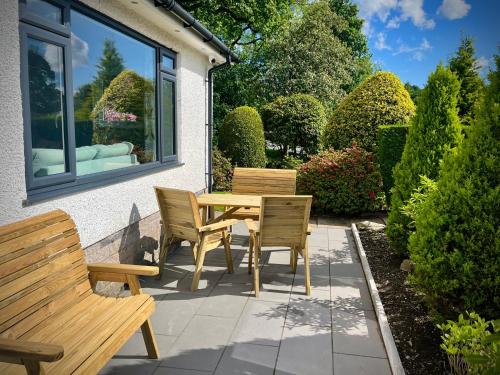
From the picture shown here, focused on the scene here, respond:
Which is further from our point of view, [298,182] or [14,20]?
[298,182]

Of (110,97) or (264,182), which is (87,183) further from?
(264,182)

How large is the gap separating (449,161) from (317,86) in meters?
15.2

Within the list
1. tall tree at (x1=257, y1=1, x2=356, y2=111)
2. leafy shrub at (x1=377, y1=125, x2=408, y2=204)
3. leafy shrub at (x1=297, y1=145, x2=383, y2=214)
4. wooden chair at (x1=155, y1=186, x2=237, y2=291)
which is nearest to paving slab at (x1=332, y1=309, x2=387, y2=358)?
wooden chair at (x1=155, y1=186, x2=237, y2=291)

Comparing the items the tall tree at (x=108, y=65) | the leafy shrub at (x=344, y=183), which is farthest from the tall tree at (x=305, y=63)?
the tall tree at (x=108, y=65)

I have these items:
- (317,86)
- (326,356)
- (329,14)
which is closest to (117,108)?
(326,356)

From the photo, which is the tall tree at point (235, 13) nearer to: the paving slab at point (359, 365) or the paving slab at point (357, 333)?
the paving slab at point (357, 333)

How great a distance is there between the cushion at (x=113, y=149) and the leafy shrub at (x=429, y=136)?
3.56m

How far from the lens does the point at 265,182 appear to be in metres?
6.40

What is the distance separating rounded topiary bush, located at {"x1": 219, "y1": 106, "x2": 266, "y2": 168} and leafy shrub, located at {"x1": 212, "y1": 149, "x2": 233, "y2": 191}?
64 cm

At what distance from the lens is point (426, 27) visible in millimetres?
129250

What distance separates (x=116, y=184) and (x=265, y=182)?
8.59ft

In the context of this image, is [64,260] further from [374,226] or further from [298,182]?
[298,182]

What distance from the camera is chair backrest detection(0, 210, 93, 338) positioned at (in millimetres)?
2340

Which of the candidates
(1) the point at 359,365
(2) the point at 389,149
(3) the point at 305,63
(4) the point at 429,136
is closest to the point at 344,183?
(2) the point at 389,149
